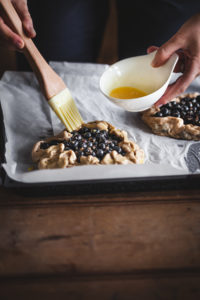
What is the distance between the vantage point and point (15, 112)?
2.04 meters

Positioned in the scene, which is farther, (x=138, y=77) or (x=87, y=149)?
(x=138, y=77)

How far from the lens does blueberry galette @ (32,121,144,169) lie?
1.61 metres

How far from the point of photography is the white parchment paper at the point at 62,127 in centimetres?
137

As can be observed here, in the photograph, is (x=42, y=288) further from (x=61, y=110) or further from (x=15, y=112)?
(x=15, y=112)

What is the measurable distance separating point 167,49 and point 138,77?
284 millimetres

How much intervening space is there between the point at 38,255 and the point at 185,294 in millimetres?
A: 611

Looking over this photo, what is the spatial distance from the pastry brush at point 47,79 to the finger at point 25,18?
0.03m

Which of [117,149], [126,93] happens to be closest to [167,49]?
[126,93]

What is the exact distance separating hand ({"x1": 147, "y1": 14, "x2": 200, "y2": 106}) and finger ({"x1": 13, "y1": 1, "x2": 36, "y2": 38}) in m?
0.72

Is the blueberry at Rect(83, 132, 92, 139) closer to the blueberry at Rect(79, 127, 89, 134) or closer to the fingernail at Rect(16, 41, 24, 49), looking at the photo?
the blueberry at Rect(79, 127, 89, 134)

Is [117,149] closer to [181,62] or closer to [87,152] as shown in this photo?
[87,152]

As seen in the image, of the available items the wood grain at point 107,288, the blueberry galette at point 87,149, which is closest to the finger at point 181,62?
the blueberry galette at point 87,149

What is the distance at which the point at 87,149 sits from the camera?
1646 mm

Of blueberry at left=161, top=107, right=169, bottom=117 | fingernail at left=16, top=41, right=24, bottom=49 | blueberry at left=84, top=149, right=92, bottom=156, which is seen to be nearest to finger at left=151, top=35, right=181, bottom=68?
blueberry at left=161, top=107, right=169, bottom=117
